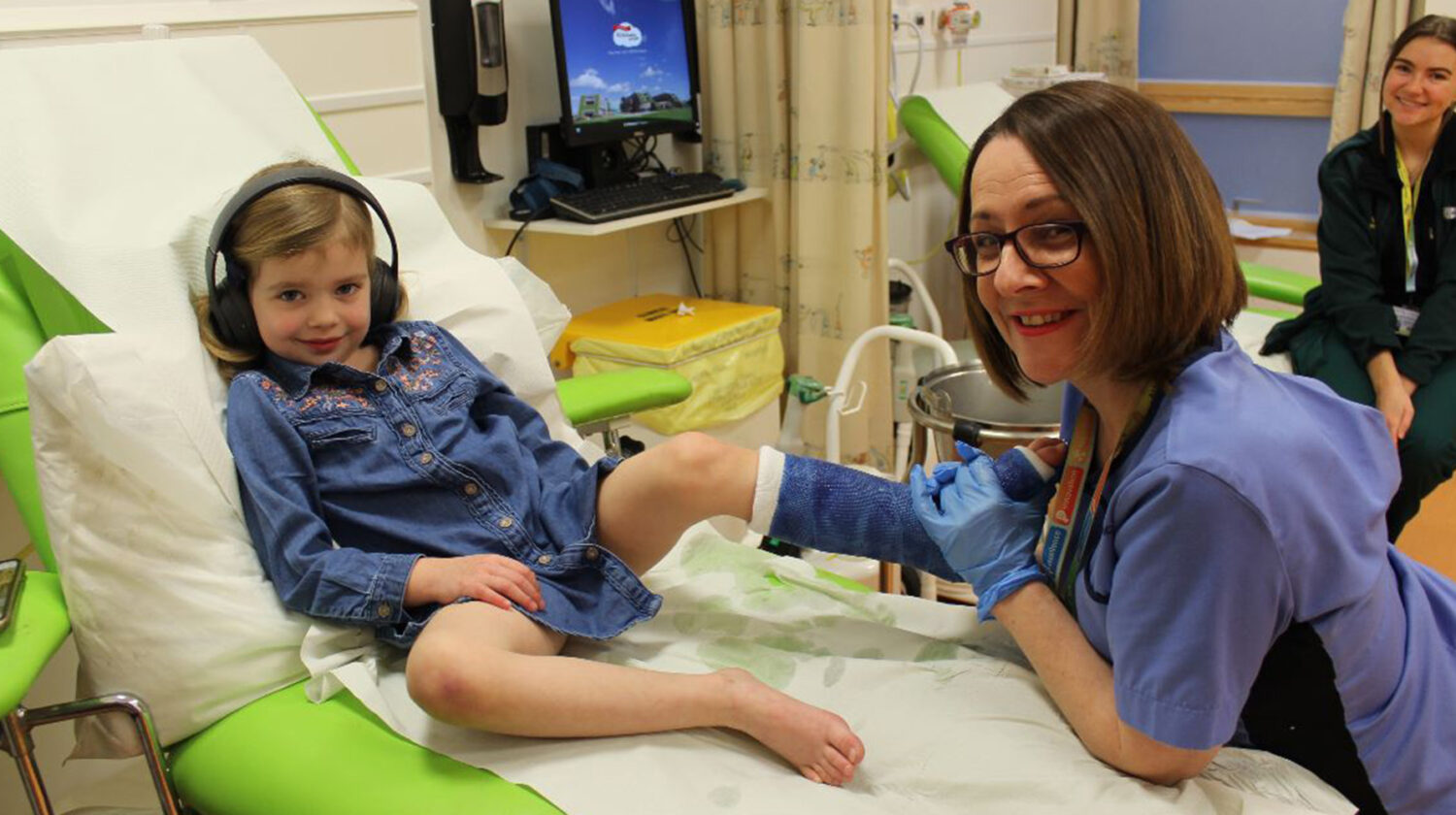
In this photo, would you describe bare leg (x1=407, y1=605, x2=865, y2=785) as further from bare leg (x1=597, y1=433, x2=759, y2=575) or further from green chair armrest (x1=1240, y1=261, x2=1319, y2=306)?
green chair armrest (x1=1240, y1=261, x2=1319, y2=306)

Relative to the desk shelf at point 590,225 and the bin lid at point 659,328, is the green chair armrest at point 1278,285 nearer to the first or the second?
the bin lid at point 659,328

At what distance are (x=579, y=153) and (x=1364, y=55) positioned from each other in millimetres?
2620

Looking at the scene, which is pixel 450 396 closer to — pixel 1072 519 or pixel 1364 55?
pixel 1072 519

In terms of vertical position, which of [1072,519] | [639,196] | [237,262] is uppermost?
[237,262]

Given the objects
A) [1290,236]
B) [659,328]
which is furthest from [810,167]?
[1290,236]

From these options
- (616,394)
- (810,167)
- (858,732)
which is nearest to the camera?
(858,732)

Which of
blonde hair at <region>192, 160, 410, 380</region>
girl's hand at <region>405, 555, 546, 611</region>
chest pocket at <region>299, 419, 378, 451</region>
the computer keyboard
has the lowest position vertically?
girl's hand at <region>405, 555, 546, 611</region>

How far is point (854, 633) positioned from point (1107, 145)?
2.23ft

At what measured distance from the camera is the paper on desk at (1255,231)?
13.8 ft

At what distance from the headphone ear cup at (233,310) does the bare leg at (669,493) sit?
0.48 metres

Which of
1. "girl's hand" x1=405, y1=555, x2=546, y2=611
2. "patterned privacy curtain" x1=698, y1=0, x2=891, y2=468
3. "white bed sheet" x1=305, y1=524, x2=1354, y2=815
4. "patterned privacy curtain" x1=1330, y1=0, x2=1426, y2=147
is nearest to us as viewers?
"white bed sheet" x1=305, y1=524, x2=1354, y2=815

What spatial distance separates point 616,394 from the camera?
6.04 ft

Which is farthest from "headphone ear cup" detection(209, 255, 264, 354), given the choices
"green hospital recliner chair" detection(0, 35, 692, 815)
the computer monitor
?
the computer monitor

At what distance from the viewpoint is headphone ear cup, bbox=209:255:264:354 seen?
1461mm
